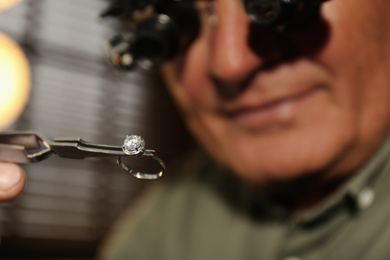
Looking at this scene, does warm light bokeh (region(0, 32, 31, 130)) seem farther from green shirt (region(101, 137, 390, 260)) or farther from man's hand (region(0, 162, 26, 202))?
man's hand (region(0, 162, 26, 202))

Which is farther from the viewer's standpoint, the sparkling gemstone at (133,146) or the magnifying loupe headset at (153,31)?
the magnifying loupe headset at (153,31)

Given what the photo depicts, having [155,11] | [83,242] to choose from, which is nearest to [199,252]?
[155,11]

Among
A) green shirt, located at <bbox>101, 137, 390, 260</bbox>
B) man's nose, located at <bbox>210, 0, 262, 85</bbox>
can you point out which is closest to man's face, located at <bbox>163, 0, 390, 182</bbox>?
man's nose, located at <bbox>210, 0, 262, 85</bbox>

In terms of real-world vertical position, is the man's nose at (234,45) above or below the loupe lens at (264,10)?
above

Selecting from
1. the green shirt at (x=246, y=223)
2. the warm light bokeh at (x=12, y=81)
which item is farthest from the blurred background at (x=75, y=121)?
the green shirt at (x=246, y=223)

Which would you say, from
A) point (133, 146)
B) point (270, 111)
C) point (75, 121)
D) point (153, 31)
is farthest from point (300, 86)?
point (75, 121)

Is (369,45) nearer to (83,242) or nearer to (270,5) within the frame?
(270,5)

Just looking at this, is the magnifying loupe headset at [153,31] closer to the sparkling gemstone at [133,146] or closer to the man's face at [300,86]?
the man's face at [300,86]
